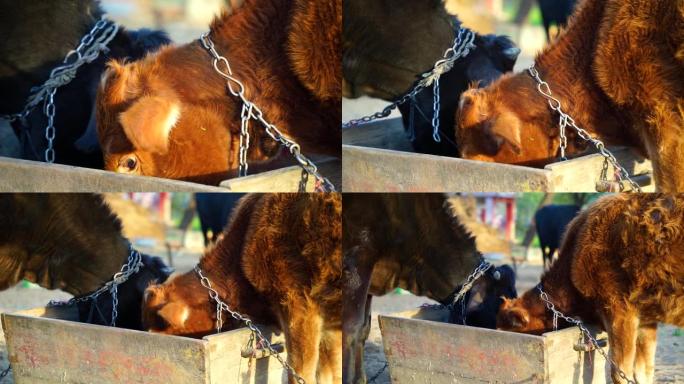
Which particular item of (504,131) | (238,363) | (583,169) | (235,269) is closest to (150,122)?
(235,269)

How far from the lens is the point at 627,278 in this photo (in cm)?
371

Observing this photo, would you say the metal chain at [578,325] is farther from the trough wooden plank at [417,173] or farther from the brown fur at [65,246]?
the brown fur at [65,246]

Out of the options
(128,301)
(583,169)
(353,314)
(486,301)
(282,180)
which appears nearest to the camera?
(583,169)

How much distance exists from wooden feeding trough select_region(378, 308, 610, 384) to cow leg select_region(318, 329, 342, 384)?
26 cm

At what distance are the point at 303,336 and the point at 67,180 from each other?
0.99 metres

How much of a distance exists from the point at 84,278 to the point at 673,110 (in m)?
2.60

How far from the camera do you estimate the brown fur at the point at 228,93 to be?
11.0ft

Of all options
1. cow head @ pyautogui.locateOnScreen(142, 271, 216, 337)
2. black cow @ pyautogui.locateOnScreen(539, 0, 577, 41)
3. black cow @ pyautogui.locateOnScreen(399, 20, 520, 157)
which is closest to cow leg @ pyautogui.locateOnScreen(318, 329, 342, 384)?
cow head @ pyautogui.locateOnScreen(142, 271, 216, 337)

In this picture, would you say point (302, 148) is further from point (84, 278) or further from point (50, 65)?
point (84, 278)

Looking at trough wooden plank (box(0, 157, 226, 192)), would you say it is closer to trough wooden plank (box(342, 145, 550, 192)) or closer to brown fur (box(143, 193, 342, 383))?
brown fur (box(143, 193, 342, 383))

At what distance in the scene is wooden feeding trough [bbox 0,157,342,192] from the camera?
10.4 feet

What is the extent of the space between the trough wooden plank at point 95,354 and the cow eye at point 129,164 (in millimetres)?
625

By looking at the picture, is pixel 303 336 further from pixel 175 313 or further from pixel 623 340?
pixel 623 340

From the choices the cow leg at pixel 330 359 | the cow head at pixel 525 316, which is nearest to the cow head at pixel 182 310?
the cow leg at pixel 330 359
